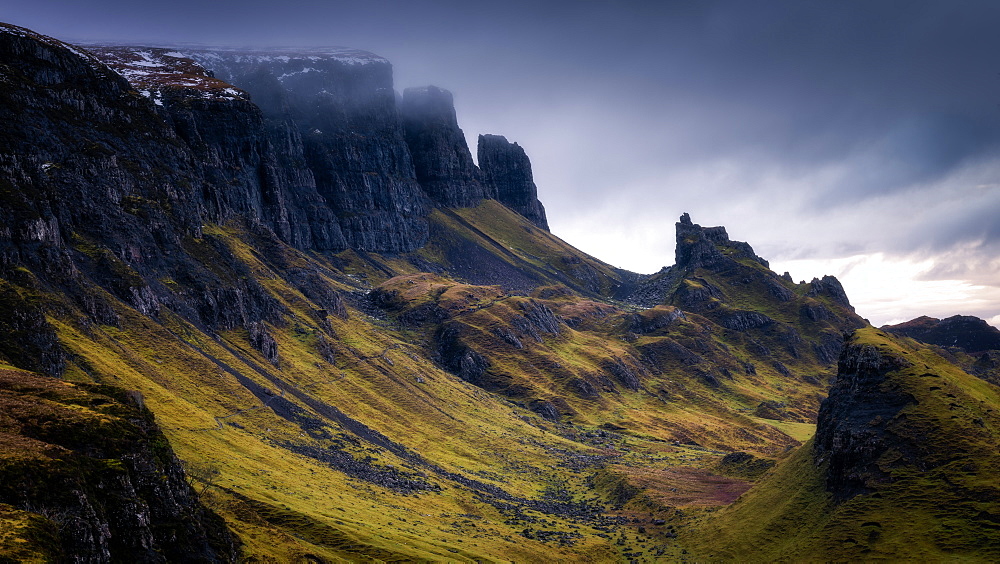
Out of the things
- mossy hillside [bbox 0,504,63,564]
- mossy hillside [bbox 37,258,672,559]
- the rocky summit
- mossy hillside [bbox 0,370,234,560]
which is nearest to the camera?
mossy hillside [bbox 0,504,63,564]

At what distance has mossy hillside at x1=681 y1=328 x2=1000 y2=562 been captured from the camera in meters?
88.6

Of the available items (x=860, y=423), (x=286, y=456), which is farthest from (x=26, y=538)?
(x=860, y=423)

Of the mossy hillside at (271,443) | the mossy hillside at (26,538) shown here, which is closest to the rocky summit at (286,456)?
the mossy hillside at (26,538)

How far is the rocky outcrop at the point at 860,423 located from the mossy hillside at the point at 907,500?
870 mm

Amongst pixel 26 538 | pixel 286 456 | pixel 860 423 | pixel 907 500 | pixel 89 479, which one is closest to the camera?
pixel 26 538

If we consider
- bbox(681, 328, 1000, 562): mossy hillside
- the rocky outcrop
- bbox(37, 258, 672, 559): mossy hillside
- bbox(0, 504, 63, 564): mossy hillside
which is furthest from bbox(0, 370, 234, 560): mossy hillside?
the rocky outcrop

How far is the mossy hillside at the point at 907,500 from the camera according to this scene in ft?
291

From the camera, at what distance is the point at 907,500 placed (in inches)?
3777

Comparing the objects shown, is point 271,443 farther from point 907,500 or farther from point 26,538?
point 907,500

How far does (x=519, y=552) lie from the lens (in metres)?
110

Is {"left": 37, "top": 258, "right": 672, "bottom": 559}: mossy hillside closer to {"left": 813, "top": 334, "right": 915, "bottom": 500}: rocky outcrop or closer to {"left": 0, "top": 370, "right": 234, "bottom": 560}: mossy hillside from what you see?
{"left": 0, "top": 370, "right": 234, "bottom": 560}: mossy hillside

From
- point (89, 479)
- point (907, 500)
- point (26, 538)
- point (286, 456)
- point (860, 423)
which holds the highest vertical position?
point (860, 423)

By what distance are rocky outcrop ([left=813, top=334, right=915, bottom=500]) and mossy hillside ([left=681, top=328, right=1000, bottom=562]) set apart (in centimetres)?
87

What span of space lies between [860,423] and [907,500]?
1786cm
